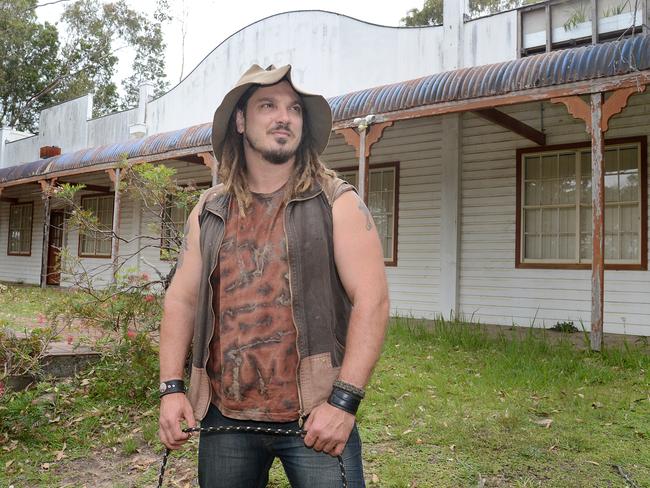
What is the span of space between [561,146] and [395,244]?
3.29 metres

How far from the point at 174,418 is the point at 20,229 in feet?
67.2

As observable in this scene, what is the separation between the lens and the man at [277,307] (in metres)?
1.65

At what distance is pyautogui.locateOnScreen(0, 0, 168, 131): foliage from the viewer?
30.9m

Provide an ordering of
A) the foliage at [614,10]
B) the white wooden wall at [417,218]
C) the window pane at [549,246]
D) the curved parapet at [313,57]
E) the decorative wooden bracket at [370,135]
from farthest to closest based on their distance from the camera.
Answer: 1. the curved parapet at [313,57]
2. the white wooden wall at [417,218]
3. the window pane at [549,246]
4. the foliage at [614,10]
5. the decorative wooden bracket at [370,135]

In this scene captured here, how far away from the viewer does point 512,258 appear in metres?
9.60

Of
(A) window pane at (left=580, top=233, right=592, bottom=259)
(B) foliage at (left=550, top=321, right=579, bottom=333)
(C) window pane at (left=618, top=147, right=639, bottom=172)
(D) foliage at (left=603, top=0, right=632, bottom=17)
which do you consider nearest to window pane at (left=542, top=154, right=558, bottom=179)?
(C) window pane at (left=618, top=147, right=639, bottom=172)

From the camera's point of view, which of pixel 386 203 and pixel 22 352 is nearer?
pixel 22 352

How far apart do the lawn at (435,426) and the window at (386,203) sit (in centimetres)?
483

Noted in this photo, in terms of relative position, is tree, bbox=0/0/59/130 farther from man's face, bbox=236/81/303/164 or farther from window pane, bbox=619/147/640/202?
man's face, bbox=236/81/303/164

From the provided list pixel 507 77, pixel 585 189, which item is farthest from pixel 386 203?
pixel 507 77

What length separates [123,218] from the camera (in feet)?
53.4

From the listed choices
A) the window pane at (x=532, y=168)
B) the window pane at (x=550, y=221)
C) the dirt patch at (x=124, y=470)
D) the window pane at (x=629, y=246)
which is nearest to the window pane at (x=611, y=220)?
the window pane at (x=629, y=246)

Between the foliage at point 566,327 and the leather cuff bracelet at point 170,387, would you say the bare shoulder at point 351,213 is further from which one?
the foliage at point 566,327

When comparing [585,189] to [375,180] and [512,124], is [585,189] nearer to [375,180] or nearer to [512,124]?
[512,124]
